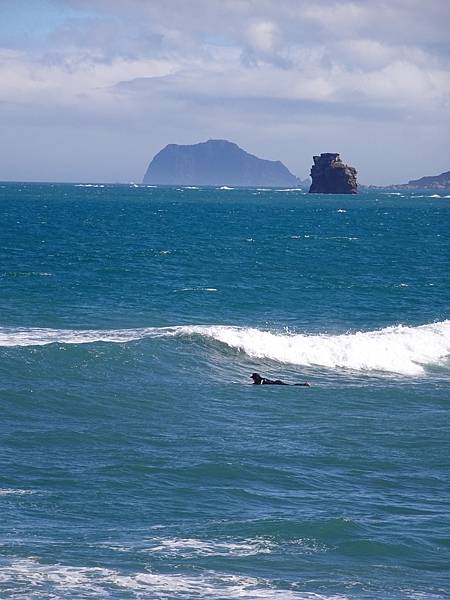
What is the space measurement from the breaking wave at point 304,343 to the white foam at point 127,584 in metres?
18.5

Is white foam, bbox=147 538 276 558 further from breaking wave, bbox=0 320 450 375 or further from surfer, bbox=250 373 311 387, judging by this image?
breaking wave, bbox=0 320 450 375

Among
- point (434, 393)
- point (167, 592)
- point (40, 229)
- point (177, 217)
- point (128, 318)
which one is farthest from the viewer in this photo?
point (177, 217)

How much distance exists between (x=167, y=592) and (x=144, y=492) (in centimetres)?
488

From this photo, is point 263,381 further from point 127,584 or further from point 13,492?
point 127,584

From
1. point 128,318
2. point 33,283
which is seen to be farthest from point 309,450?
point 33,283

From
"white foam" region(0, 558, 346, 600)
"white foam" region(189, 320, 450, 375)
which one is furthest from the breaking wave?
"white foam" region(0, 558, 346, 600)

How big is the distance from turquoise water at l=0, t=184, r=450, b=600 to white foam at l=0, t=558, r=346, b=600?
40 millimetres

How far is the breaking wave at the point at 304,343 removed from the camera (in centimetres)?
3569

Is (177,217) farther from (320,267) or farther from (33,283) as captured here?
(33,283)

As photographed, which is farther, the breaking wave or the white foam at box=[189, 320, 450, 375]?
the white foam at box=[189, 320, 450, 375]

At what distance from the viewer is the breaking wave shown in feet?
117

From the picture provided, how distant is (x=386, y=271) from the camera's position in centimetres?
6525

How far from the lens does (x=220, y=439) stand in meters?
A: 24.3

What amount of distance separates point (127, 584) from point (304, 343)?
74.1ft
